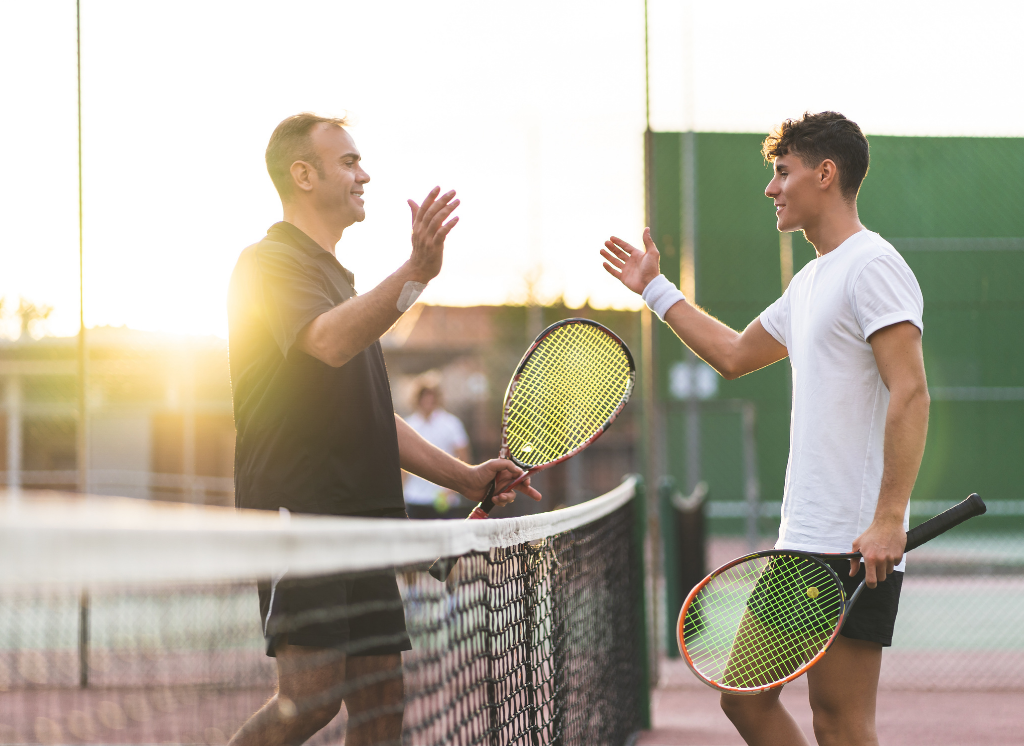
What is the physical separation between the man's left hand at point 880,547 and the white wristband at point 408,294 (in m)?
1.03

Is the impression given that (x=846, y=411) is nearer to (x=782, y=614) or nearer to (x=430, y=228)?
(x=782, y=614)

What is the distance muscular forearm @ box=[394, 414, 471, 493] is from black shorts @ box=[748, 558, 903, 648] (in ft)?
2.61

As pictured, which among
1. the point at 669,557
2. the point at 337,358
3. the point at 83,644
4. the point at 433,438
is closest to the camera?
the point at 337,358

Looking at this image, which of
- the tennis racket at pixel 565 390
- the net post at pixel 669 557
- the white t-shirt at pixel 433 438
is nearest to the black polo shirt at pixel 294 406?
the tennis racket at pixel 565 390

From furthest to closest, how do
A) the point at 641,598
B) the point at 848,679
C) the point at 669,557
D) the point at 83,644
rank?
1. the point at 669,557
2. the point at 83,644
3. the point at 641,598
4. the point at 848,679

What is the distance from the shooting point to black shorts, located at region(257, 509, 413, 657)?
2189 mm

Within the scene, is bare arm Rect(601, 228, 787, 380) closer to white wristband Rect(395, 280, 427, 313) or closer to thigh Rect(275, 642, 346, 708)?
white wristband Rect(395, 280, 427, 313)

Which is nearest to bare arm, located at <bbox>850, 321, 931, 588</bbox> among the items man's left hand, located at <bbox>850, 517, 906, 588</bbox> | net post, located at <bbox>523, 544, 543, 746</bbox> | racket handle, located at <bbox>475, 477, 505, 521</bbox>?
man's left hand, located at <bbox>850, 517, 906, 588</bbox>

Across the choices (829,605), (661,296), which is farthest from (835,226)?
(829,605)

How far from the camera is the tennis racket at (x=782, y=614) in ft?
7.63

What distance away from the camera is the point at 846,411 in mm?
2385

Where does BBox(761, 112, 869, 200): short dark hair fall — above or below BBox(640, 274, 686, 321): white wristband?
above

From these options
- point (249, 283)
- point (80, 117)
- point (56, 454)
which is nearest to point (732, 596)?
point (249, 283)

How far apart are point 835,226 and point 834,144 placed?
0.18 metres
